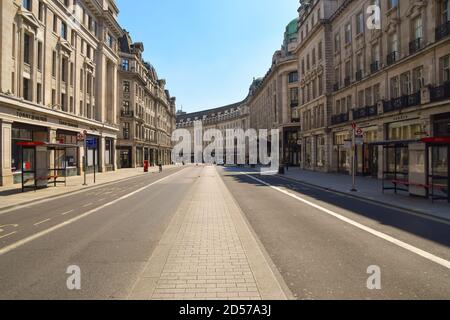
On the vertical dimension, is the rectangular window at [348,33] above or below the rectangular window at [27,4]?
above

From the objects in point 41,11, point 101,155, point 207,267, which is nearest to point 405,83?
point 207,267

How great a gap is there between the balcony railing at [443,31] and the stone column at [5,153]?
2794 cm

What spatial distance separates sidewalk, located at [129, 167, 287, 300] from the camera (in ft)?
15.2

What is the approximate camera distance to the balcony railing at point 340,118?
33.9 m

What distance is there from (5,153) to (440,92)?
27.7m

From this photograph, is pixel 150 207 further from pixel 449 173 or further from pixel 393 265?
pixel 449 173

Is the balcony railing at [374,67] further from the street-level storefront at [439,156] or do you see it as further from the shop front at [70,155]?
the shop front at [70,155]

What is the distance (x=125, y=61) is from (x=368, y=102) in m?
45.5

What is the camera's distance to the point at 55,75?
30.5 m

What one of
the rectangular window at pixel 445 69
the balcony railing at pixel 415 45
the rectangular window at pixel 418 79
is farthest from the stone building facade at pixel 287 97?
the rectangular window at pixel 445 69

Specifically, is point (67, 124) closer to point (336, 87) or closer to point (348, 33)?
point (336, 87)

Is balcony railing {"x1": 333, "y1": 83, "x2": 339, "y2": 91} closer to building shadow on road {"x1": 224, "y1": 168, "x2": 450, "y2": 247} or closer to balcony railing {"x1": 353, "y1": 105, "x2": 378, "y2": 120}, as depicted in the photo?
balcony railing {"x1": 353, "y1": 105, "x2": 378, "y2": 120}

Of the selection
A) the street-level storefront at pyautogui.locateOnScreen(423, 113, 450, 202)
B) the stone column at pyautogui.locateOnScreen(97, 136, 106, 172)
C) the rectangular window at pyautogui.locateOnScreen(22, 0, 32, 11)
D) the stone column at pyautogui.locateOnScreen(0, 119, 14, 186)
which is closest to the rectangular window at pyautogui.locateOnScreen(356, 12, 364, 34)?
the street-level storefront at pyautogui.locateOnScreen(423, 113, 450, 202)
